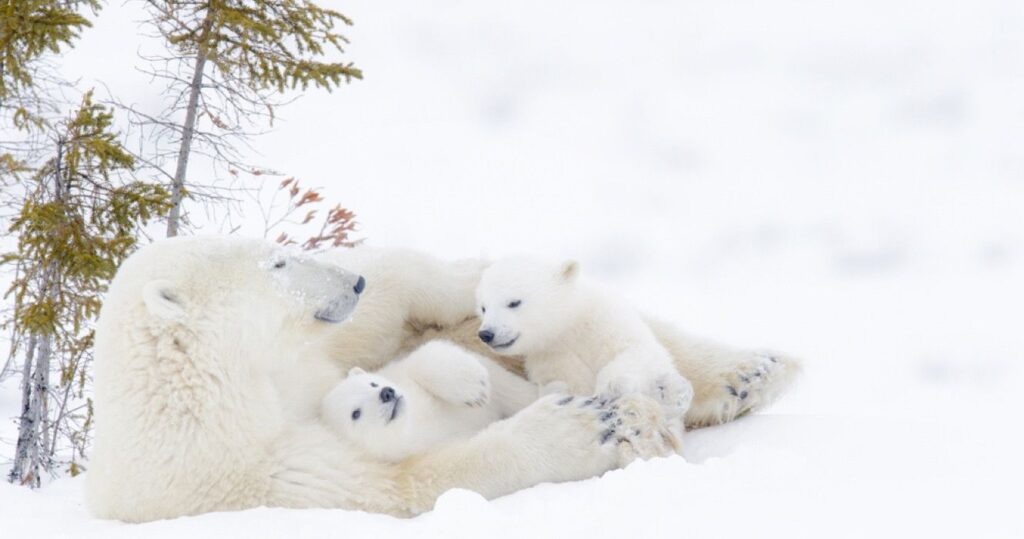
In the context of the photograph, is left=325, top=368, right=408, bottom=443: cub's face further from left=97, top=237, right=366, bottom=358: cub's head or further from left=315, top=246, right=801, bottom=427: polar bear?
left=315, top=246, right=801, bottom=427: polar bear

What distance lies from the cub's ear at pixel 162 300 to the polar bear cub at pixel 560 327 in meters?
1.51

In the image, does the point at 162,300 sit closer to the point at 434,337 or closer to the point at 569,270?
the point at 434,337

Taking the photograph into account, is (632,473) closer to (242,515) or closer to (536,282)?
(242,515)

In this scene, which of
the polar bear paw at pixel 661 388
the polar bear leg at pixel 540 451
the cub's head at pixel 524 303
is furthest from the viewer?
the cub's head at pixel 524 303

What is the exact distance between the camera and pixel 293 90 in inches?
415

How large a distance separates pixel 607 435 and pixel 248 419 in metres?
1.17

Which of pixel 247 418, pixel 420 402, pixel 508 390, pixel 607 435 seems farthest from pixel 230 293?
pixel 508 390

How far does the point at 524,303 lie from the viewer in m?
4.38

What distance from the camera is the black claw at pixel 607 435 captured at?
3279mm

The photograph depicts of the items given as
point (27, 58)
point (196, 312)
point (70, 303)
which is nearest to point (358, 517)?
point (196, 312)

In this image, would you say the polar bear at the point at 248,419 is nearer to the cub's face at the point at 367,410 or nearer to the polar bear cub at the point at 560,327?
the cub's face at the point at 367,410

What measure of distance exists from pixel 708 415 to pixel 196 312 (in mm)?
2108

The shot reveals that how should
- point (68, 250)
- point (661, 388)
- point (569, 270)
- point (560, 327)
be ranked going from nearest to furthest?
point (661, 388), point (560, 327), point (569, 270), point (68, 250)

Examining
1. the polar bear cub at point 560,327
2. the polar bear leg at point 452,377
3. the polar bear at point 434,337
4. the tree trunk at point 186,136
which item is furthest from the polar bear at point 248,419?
the tree trunk at point 186,136
